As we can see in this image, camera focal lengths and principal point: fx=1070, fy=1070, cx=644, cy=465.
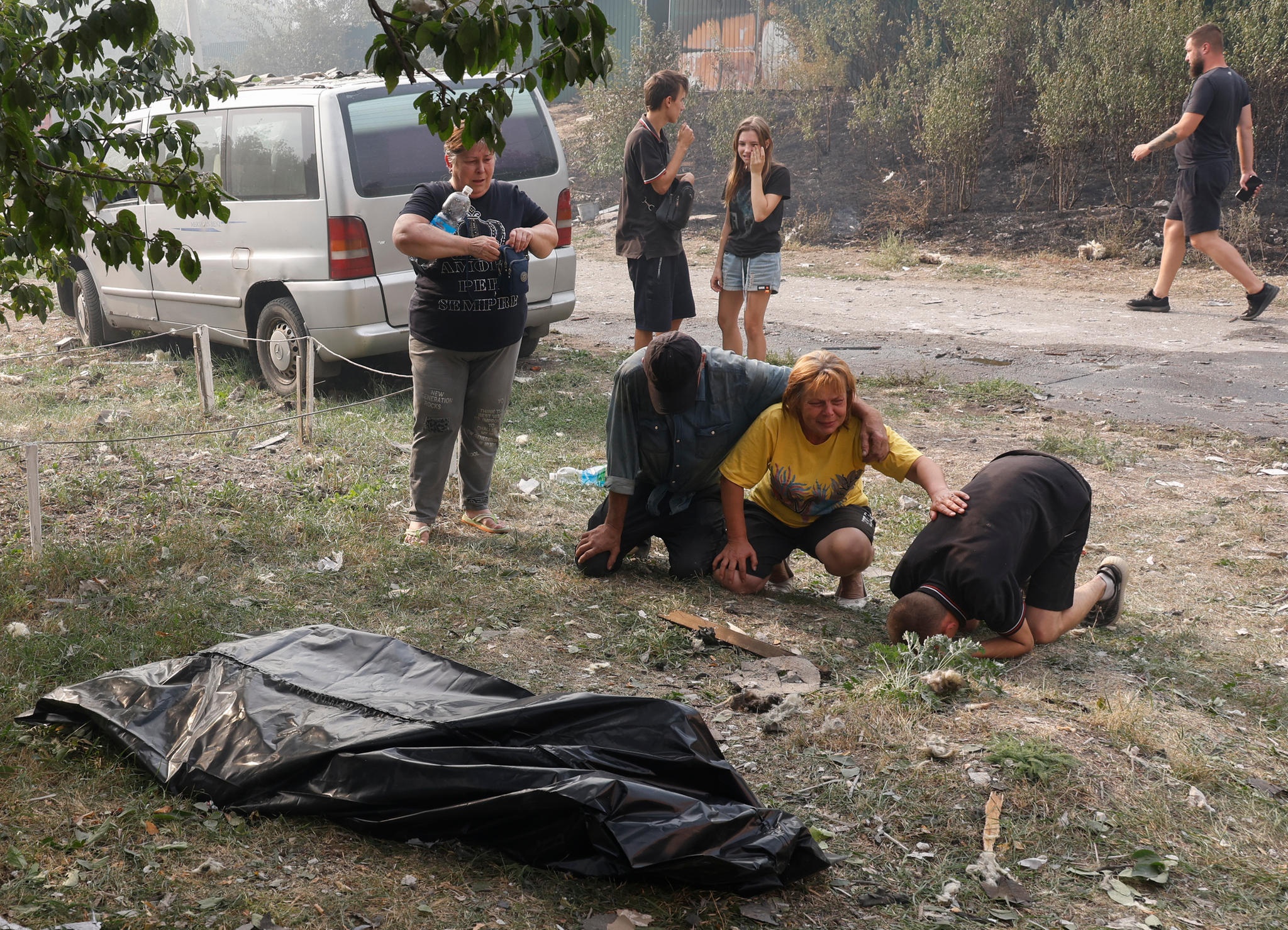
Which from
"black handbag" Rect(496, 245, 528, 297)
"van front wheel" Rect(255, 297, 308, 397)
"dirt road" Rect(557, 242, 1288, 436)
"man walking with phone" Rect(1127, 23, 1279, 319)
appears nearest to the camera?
"black handbag" Rect(496, 245, 528, 297)

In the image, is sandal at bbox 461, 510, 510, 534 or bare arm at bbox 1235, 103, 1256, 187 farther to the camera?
bare arm at bbox 1235, 103, 1256, 187

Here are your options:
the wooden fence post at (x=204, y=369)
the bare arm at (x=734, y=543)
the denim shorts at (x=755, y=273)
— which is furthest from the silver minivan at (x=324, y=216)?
the bare arm at (x=734, y=543)

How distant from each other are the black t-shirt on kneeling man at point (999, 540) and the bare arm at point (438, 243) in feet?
7.00

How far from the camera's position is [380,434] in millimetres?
6496

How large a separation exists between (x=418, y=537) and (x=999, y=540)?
2.59 metres

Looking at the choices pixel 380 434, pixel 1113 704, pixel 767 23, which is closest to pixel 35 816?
pixel 1113 704

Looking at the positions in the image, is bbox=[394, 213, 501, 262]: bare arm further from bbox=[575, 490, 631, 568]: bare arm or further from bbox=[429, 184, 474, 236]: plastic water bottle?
bbox=[575, 490, 631, 568]: bare arm

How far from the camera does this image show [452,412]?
4910mm

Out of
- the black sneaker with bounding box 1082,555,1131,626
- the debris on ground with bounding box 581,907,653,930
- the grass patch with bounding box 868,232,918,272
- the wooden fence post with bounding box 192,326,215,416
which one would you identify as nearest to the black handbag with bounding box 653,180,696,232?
the wooden fence post with bounding box 192,326,215,416

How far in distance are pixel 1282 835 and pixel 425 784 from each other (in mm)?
2218

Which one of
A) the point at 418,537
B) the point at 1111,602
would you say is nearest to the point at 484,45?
the point at 418,537

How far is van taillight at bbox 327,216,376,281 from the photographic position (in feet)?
22.1

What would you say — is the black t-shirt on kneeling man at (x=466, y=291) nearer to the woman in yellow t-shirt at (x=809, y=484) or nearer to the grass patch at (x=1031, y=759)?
the woman in yellow t-shirt at (x=809, y=484)

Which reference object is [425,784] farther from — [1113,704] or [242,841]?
[1113,704]
